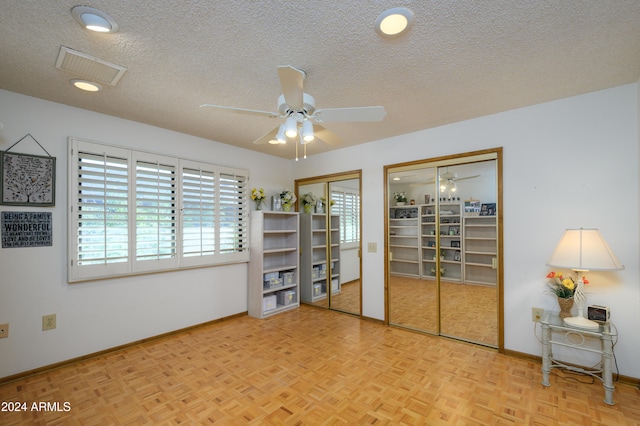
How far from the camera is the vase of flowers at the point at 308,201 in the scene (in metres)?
4.90

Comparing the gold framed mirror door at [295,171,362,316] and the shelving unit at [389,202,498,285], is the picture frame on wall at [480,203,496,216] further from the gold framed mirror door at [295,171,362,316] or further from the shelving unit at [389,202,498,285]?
the gold framed mirror door at [295,171,362,316]

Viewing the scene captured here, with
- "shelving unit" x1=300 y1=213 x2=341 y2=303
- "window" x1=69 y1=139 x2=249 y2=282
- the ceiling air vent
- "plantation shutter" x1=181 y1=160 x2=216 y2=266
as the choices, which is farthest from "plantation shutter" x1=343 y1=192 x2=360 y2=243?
the ceiling air vent

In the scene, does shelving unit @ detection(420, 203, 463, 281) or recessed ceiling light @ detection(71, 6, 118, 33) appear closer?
recessed ceiling light @ detection(71, 6, 118, 33)

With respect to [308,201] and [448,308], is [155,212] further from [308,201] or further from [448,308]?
[448,308]

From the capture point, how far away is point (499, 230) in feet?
10.0

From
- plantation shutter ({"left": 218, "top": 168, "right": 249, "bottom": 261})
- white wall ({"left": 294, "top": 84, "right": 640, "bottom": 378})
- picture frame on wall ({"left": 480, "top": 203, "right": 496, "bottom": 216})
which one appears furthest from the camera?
plantation shutter ({"left": 218, "top": 168, "right": 249, "bottom": 261})

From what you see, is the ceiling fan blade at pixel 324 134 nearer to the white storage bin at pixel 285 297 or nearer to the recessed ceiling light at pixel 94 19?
the recessed ceiling light at pixel 94 19

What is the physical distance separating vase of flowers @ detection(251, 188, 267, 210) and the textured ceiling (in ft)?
5.48

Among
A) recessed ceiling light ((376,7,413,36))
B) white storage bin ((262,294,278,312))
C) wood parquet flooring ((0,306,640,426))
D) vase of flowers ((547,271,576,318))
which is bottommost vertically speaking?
wood parquet flooring ((0,306,640,426))

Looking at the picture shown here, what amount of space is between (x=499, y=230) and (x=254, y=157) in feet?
11.5

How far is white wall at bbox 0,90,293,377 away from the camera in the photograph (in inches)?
100.0

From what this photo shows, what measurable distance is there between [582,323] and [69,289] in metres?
4.67

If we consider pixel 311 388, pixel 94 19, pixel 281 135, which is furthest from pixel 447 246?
pixel 94 19

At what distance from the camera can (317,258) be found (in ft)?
16.0
